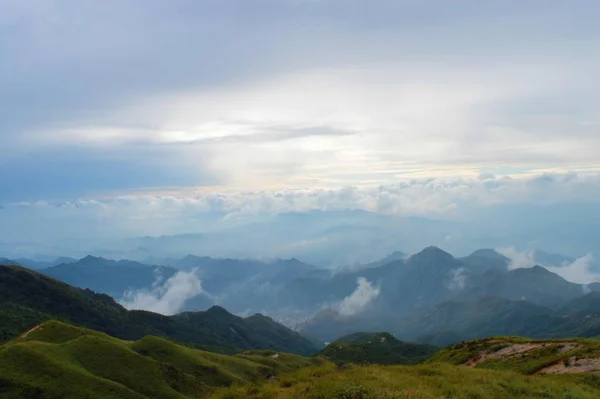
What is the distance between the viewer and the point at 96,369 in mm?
96625

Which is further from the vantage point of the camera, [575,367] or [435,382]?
[575,367]

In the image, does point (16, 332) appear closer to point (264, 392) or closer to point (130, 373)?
point (130, 373)

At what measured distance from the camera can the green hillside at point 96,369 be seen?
83.7 m

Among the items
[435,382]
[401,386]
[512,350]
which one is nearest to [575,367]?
[512,350]

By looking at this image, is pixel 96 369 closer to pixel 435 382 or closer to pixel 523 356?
pixel 523 356

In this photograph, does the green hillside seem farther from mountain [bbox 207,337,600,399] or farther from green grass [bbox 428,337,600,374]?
mountain [bbox 207,337,600,399]

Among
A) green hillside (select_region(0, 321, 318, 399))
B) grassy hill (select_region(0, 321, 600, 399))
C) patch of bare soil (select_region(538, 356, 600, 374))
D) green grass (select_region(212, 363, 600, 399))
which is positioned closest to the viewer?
green grass (select_region(212, 363, 600, 399))

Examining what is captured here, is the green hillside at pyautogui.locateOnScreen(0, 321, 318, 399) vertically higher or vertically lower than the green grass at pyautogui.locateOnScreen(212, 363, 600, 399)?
lower

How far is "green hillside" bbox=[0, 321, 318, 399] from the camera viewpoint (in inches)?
3295

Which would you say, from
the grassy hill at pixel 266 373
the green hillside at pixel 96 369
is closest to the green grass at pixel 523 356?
the grassy hill at pixel 266 373

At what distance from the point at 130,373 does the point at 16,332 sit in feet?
433

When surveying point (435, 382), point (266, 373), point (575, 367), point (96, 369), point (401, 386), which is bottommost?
point (266, 373)

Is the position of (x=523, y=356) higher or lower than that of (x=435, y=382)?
lower

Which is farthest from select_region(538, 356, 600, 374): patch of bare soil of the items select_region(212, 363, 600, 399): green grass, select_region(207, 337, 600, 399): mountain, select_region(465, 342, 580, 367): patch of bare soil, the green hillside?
the green hillside
